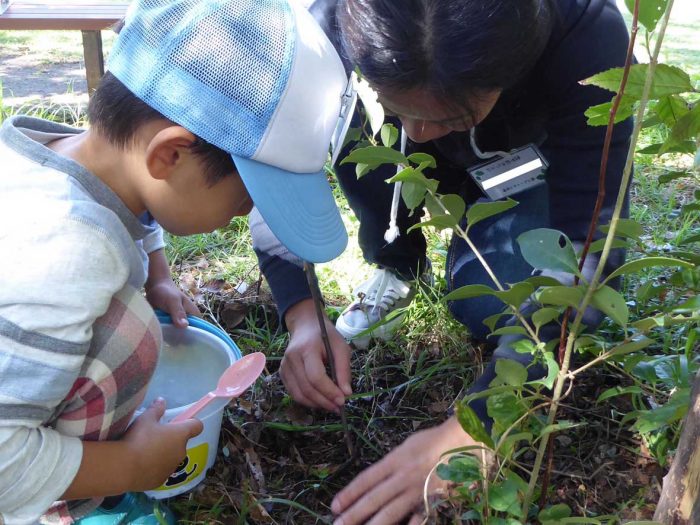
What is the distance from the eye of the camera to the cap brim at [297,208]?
1109 mm

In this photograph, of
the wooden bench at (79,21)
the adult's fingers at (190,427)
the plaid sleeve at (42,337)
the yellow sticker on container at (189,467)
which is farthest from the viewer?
the wooden bench at (79,21)

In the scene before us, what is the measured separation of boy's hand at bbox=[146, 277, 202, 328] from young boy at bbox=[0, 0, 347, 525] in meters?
0.28

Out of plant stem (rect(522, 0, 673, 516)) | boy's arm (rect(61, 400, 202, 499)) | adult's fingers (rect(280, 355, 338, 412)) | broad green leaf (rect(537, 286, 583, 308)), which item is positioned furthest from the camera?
adult's fingers (rect(280, 355, 338, 412))

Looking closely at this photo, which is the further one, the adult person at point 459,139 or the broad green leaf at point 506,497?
the adult person at point 459,139

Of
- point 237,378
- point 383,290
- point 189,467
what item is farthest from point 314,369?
point 383,290

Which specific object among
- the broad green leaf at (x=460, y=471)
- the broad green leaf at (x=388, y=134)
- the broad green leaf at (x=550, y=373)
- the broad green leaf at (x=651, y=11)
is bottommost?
the broad green leaf at (x=460, y=471)

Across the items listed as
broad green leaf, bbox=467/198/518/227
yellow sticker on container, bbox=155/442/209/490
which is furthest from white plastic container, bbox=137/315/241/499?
broad green leaf, bbox=467/198/518/227

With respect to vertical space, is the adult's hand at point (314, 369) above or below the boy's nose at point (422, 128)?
below

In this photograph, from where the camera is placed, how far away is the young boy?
1.04 meters

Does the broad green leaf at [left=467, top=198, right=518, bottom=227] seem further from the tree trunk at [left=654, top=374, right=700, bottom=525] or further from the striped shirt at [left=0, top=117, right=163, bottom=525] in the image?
the striped shirt at [left=0, top=117, right=163, bottom=525]

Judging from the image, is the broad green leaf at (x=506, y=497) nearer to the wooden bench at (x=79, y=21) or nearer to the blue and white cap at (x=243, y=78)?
the blue and white cap at (x=243, y=78)

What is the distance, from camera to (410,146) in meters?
1.69

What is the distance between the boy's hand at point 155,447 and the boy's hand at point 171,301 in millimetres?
317

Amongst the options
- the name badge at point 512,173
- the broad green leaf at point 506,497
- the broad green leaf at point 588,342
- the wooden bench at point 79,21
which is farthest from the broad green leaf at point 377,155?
the wooden bench at point 79,21
